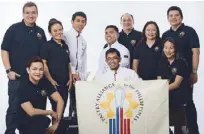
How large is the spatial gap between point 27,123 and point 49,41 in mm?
856

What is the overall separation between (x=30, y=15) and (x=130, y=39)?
1.06 m

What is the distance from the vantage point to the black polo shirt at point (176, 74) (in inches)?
160

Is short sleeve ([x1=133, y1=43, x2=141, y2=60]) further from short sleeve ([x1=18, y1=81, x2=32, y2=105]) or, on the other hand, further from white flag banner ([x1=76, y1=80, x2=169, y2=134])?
short sleeve ([x1=18, y1=81, x2=32, y2=105])

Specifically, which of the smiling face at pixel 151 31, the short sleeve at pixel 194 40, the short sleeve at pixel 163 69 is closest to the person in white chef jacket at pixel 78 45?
the smiling face at pixel 151 31

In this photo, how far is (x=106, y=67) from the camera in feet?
13.3

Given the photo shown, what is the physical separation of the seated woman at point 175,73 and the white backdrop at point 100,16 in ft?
0.49

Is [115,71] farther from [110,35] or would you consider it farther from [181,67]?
[181,67]

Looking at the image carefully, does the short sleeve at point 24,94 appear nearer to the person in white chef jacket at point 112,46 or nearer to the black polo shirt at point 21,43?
the black polo shirt at point 21,43

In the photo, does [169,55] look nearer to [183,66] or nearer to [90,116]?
[183,66]

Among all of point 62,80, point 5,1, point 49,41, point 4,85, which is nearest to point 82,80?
point 62,80

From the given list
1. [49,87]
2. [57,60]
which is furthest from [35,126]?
[57,60]

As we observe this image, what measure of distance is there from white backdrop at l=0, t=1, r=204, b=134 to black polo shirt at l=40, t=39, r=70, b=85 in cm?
15

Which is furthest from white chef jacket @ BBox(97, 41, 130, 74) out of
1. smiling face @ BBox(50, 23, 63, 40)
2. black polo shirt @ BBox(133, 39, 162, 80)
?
smiling face @ BBox(50, 23, 63, 40)

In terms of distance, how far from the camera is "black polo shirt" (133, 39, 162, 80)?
4.10 metres
